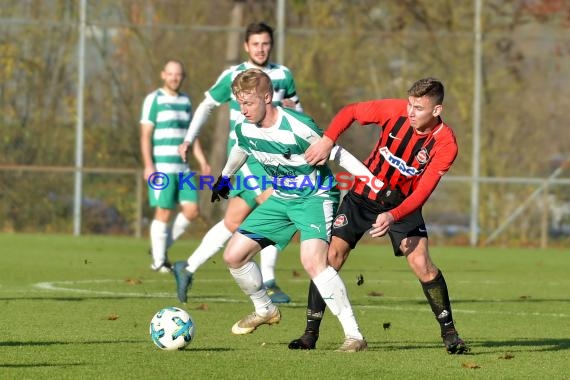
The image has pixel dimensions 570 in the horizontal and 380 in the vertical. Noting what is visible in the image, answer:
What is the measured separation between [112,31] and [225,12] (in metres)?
1.87

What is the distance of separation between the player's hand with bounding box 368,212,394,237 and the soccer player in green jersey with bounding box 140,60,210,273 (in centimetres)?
627

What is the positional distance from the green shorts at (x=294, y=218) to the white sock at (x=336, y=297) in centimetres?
24

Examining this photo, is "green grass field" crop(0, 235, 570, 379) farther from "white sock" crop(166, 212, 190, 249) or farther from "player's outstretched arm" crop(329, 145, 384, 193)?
"player's outstretched arm" crop(329, 145, 384, 193)

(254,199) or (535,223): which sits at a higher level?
(254,199)

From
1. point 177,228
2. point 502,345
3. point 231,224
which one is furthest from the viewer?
point 177,228

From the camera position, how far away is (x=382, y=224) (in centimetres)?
673

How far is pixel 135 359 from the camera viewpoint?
658cm

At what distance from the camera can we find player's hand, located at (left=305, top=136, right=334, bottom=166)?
695 cm

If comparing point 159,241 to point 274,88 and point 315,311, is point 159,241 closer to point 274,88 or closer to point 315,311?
point 274,88

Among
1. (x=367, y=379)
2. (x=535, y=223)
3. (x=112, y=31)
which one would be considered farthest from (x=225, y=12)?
(x=367, y=379)

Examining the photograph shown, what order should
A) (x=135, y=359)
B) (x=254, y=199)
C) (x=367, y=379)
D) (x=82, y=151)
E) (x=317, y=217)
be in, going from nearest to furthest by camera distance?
1. (x=367, y=379)
2. (x=135, y=359)
3. (x=317, y=217)
4. (x=254, y=199)
5. (x=82, y=151)

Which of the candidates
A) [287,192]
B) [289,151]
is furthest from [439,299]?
[289,151]

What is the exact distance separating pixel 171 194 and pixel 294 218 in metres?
5.95

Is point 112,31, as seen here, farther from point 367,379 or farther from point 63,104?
point 367,379
